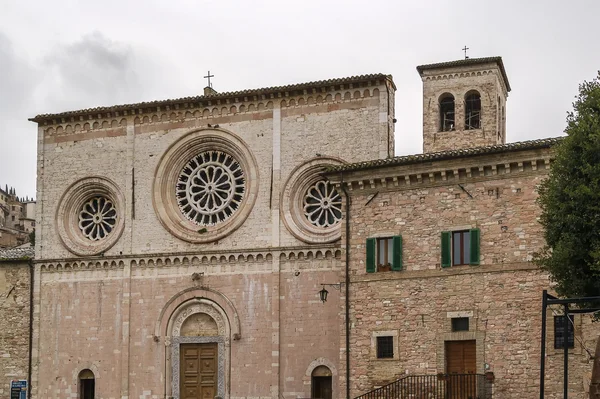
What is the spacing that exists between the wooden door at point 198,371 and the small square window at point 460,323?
439 inches

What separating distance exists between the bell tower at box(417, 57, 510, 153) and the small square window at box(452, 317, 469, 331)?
1208 centimetres

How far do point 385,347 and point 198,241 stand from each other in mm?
10490

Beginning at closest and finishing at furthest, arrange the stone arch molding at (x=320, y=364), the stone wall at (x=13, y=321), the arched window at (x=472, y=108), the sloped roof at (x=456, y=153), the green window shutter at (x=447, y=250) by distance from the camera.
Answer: the sloped roof at (x=456, y=153) < the green window shutter at (x=447, y=250) < the stone arch molding at (x=320, y=364) < the stone wall at (x=13, y=321) < the arched window at (x=472, y=108)

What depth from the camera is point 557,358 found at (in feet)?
92.0

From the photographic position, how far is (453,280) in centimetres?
3028

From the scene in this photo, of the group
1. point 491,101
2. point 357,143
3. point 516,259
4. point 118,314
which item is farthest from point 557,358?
point 118,314

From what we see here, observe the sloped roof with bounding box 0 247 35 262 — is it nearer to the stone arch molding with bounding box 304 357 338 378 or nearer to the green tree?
the stone arch molding with bounding box 304 357 338 378

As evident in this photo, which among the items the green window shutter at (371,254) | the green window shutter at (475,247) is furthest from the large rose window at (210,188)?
the green window shutter at (475,247)

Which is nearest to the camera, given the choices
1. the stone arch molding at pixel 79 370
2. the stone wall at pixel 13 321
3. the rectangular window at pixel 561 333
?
the rectangular window at pixel 561 333

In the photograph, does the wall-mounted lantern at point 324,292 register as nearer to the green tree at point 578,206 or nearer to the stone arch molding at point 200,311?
the stone arch molding at point 200,311

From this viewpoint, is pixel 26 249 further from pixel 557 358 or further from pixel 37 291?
pixel 557 358

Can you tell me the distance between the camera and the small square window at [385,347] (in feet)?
101

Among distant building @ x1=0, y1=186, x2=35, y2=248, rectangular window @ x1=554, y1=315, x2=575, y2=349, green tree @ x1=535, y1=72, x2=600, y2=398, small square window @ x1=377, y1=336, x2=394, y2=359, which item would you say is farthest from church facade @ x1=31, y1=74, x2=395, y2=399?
distant building @ x1=0, y1=186, x2=35, y2=248

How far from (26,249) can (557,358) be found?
78.8ft
